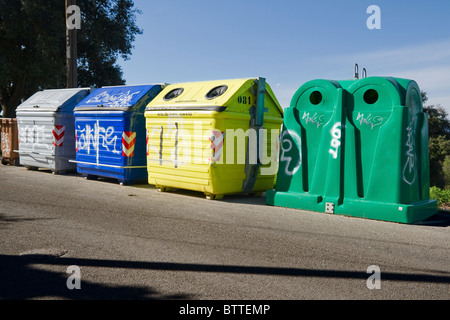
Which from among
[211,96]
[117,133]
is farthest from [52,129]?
[211,96]

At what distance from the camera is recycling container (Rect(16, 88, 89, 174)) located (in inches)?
415

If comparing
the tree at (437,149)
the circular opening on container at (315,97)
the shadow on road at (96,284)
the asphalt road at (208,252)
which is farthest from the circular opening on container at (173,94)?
the tree at (437,149)

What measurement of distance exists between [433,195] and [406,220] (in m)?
5.14

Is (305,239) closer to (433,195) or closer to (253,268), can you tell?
(253,268)

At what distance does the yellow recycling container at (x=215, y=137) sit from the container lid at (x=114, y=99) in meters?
0.69

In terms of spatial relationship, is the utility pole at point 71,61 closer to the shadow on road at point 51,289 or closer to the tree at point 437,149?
the shadow on road at point 51,289

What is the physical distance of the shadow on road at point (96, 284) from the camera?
3059 mm

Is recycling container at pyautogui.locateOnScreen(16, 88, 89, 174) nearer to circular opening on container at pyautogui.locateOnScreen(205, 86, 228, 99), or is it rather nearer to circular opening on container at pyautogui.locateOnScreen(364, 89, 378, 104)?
circular opening on container at pyautogui.locateOnScreen(205, 86, 228, 99)

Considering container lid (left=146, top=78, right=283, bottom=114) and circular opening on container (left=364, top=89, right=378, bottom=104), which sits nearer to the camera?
circular opening on container (left=364, top=89, right=378, bottom=104)

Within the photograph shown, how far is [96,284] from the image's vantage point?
327cm

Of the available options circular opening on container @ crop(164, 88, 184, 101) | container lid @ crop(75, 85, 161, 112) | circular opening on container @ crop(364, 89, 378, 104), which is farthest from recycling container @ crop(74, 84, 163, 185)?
circular opening on container @ crop(364, 89, 378, 104)

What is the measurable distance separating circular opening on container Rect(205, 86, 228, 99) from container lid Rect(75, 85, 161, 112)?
77.0 inches

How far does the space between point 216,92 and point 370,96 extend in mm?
2523
